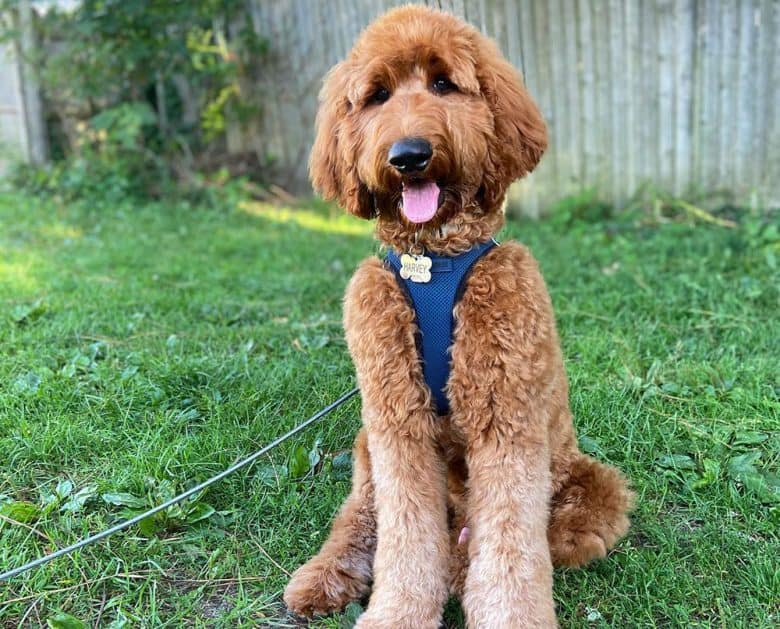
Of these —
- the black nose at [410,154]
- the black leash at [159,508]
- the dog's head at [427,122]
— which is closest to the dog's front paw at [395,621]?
the black leash at [159,508]

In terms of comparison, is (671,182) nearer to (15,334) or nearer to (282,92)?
(282,92)

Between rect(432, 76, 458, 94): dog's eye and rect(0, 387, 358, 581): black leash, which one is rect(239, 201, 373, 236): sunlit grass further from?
rect(432, 76, 458, 94): dog's eye

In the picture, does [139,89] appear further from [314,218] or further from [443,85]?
[443,85]

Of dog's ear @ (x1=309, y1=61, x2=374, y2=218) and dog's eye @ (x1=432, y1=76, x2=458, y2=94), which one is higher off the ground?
dog's eye @ (x1=432, y1=76, x2=458, y2=94)

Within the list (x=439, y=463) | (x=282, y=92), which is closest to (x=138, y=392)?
(x=439, y=463)

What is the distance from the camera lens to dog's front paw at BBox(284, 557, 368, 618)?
2.27 meters

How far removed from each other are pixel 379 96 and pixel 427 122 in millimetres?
270

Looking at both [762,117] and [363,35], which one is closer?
[363,35]

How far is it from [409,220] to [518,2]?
494cm

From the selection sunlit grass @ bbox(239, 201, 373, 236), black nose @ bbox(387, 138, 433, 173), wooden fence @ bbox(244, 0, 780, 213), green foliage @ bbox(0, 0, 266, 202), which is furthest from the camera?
green foliage @ bbox(0, 0, 266, 202)

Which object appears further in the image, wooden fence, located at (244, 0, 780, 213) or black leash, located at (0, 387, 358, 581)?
wooden fence, located at (244, 0, 780, 213)

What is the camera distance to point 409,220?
2213 mm

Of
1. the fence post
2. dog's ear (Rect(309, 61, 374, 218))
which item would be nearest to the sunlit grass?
the fence post

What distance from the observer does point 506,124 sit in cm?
228
